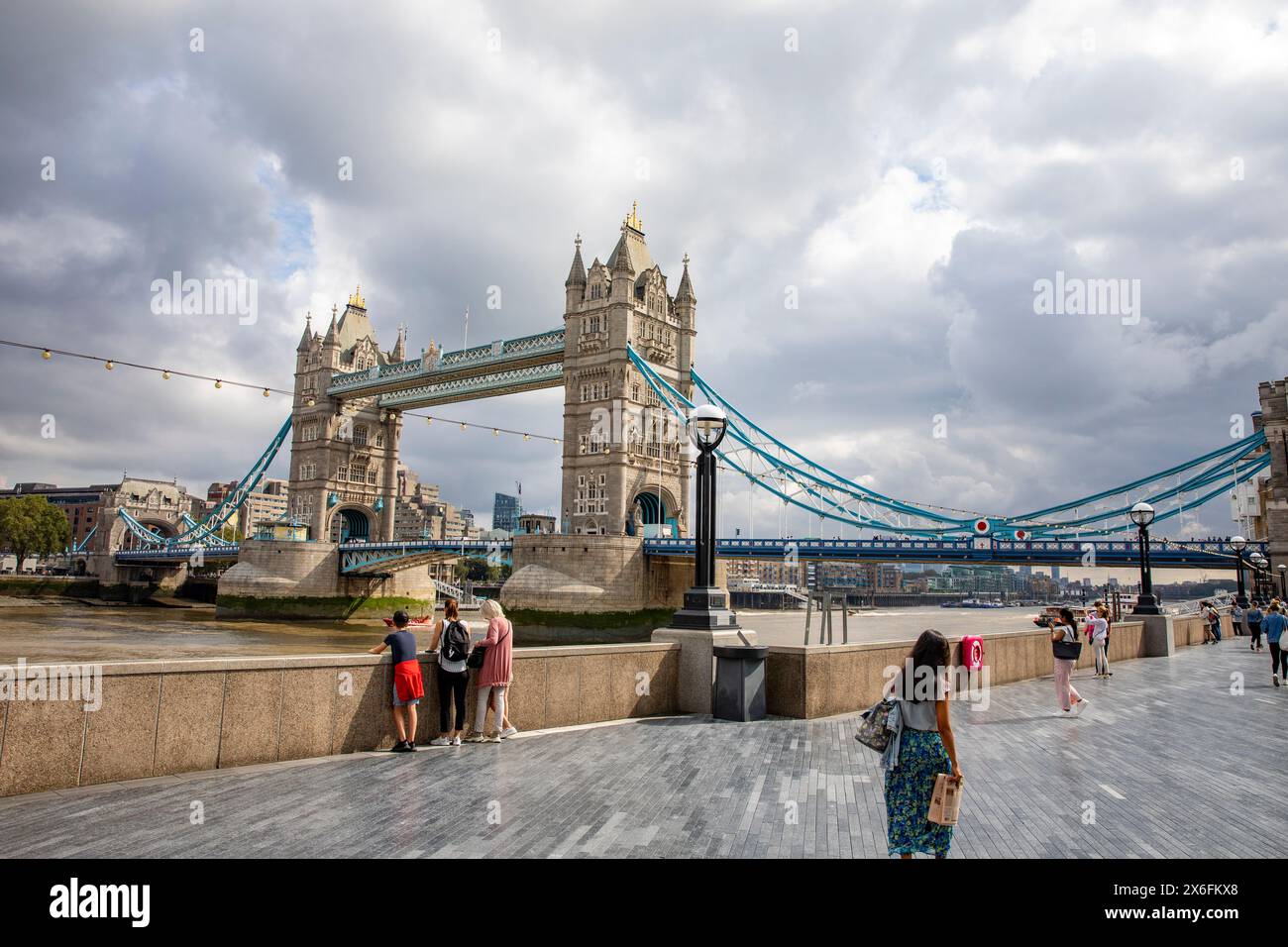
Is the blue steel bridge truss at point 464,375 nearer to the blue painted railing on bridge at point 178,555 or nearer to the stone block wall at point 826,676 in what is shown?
the blue painted railing on bridge at point 178,555

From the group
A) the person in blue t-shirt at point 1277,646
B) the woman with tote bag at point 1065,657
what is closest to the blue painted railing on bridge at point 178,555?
the woman with tote bag at point 1065,657

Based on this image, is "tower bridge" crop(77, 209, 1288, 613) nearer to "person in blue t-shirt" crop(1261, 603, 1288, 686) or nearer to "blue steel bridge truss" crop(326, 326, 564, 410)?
"blue steel bridge truss" crop(326, 326, 564, 410)

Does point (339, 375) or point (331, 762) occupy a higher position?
point (339, 375)

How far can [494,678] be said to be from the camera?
777 centimetres

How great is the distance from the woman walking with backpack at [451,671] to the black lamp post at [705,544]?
3015mm

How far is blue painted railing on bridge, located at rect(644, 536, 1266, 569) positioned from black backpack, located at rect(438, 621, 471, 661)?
3530 centimetres

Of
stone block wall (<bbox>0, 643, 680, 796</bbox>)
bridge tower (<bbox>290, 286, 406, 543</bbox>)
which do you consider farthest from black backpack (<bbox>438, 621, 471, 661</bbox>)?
bridge tower (<bbox>290, 286, 406, 543</bbox>)

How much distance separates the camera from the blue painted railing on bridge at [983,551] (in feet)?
129

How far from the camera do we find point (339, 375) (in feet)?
234

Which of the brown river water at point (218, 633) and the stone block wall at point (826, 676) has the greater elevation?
the stone block wall at point (826, 676)

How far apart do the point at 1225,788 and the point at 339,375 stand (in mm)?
73313
